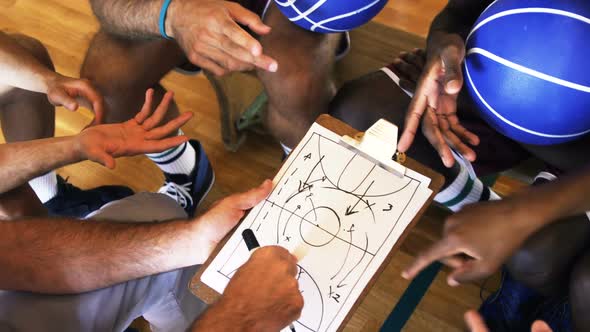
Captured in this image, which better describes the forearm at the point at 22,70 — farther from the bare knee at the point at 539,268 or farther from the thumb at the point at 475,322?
the bare knee at the point at 539,268

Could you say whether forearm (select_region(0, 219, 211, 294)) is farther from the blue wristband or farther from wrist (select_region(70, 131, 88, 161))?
the blue wristband

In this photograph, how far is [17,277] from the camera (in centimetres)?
88

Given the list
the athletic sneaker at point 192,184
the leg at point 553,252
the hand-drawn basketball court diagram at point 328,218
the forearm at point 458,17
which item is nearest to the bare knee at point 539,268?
the leg at point 553,252

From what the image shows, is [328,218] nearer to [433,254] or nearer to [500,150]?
[433,254]

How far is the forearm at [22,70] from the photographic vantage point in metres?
1.07

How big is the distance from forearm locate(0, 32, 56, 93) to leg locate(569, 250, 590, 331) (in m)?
1.14

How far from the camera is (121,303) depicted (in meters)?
0.94

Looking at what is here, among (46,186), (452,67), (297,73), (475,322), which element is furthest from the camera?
(46,186)

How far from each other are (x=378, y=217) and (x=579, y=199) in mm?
342

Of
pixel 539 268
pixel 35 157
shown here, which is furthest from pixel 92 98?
pixel 539 268

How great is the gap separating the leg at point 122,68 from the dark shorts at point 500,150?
2.41 feet

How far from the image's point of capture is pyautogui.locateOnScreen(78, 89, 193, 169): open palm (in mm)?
938

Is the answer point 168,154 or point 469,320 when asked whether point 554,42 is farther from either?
point 168,154

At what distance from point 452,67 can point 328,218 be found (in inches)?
13.5
